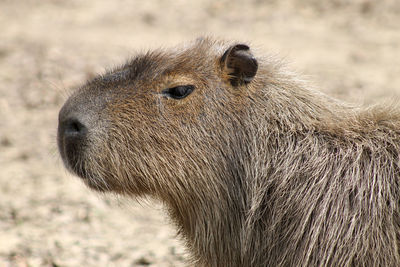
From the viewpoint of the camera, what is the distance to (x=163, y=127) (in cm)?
340

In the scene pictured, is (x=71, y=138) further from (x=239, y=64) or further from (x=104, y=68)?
(x=104, y=68)

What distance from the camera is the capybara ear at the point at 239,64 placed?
3438 mm

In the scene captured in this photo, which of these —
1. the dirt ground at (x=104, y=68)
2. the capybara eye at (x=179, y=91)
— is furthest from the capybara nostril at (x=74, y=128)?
the dirt ground at (x=104, y=68)

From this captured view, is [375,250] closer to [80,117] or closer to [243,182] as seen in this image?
[243,182]

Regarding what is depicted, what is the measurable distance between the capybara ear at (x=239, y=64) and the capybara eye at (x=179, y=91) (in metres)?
0.22

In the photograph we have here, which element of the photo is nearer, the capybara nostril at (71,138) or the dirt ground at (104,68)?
the capybara nostril at (71,138)

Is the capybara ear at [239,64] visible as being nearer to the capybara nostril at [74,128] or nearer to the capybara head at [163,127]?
the capybara head at [163,127]

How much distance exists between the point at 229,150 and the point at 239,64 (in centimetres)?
47

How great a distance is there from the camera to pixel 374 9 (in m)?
10.2

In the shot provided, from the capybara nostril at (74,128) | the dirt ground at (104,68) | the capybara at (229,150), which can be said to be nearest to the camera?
the capybara at (229,150)

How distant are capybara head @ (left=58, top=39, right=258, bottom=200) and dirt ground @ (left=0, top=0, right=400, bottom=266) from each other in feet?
1.68

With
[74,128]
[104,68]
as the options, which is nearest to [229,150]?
[74,128]

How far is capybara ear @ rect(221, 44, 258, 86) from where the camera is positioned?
344 centimetres

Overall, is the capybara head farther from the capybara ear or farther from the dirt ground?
the dirt ground
